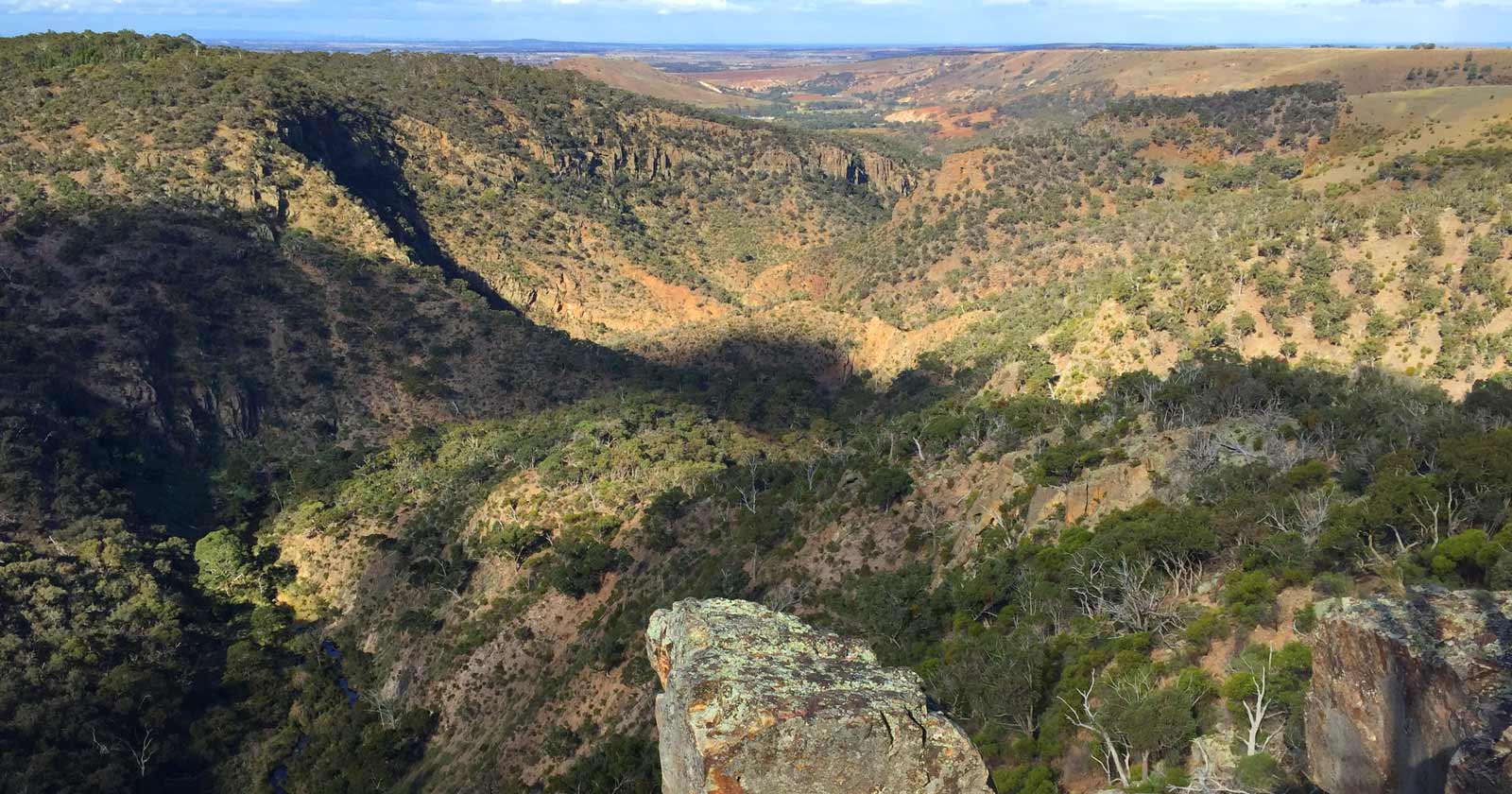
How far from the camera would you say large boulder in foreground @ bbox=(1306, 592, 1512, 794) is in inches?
344

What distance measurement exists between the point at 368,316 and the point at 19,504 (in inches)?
1031

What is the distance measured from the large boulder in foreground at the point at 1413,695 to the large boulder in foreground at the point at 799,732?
13.7 ft

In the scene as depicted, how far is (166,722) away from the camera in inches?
1448

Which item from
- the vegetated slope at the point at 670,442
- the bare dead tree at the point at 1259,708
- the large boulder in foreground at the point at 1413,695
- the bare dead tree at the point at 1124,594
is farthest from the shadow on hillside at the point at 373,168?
the large boulder in foreground at the point at 1413,695

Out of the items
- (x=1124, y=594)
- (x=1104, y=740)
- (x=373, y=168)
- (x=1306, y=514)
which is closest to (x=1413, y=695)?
(x=1104, y=740)

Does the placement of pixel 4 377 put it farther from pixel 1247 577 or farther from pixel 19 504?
pixel 1247 577

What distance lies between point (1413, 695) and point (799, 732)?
6638 millimetres

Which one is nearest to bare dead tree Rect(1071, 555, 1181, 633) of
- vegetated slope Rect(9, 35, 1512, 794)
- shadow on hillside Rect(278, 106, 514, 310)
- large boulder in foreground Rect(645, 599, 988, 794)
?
vegetated slope Rect(9, 35, 1512, 794)

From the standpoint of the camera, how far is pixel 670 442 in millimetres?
50500

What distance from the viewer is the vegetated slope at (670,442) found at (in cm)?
2309

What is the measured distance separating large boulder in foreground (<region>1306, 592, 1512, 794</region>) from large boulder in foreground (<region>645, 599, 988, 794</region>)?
4182mm

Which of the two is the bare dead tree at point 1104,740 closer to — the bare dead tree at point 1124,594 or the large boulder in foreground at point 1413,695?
the bare dead tree at point 1124,594

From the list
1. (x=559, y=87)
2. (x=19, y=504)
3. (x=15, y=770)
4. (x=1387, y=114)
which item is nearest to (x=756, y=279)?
(x=559, y=87)

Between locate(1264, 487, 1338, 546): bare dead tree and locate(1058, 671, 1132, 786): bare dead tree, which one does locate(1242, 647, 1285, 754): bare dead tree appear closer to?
locate(1058, 671, 1132, 786): bare dead tree
